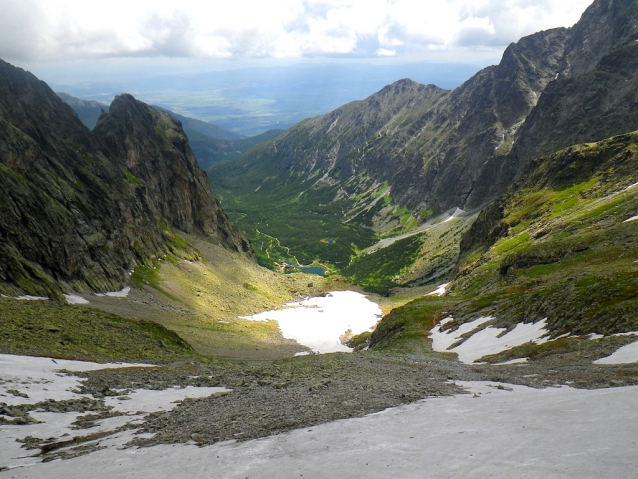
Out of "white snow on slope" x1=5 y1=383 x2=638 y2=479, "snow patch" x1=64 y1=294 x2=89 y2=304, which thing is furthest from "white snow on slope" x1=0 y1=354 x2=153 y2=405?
"snow patch" x1=64 y1=294 x2=89 y2=304

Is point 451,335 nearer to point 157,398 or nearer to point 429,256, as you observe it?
point 157,398

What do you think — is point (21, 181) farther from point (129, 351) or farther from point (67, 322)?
point (129, 351)

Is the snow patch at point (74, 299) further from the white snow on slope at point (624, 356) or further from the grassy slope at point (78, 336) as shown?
the white snow on slope at point (624, 356)

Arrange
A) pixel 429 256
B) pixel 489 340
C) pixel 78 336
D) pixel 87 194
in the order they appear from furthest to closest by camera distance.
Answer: pixel 429 256, pixel 87 194, pixel 489 340, pixel 78 336

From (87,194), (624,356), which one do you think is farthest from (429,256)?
(624,356)

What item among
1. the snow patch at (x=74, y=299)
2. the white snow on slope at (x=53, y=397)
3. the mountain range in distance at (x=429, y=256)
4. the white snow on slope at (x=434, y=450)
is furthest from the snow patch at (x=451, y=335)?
the snow patch at (x=74, y=299)

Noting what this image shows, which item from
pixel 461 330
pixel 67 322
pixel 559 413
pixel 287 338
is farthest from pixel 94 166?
pixel 559 413
